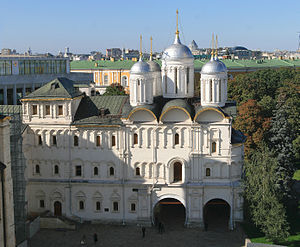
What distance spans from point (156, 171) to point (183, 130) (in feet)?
13.8

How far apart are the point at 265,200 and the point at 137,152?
11.3 m

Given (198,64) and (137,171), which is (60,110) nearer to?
(137,171)

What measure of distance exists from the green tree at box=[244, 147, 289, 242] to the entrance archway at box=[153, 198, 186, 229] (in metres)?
6.48

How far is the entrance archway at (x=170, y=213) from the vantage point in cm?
4222

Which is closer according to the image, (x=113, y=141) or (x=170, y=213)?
(x=113, y=141)

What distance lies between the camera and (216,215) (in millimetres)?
44000

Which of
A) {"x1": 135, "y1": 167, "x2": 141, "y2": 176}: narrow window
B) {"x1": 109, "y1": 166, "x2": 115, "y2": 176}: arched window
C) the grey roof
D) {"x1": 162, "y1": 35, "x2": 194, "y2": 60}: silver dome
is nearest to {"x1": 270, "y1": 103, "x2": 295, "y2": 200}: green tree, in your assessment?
{"x1": 162, "y1": 35, "x2": 194, "y2": 60}: silver dome

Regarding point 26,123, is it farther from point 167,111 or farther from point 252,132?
point 252,132

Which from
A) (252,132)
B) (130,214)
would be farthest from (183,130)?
(252,132)

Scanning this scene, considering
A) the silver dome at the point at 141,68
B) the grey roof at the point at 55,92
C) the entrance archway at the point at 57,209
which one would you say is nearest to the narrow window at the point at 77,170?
the entrance archway at the point at 57,209

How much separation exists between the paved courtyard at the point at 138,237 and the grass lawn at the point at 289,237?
0.68m

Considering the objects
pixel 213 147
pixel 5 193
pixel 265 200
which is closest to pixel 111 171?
pixel 213 147

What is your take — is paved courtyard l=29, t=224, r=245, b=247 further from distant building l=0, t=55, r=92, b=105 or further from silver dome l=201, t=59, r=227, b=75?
distant building l=0, t=55, r=92, b=105

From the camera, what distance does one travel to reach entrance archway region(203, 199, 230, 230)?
41719 mm
